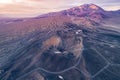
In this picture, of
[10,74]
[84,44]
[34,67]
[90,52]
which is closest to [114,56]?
[90,52]

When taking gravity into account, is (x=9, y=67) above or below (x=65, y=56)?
below

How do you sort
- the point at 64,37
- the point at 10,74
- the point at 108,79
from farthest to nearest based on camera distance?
the point at 64,37 < the point at 10,74 < the point at 108,79

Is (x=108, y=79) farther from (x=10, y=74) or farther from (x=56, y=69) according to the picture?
(x=10, y=74)

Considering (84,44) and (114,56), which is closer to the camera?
(114,56)

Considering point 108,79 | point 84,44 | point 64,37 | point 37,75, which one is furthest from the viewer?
point 64,37

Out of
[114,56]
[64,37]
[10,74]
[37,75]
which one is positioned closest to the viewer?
[37,75]

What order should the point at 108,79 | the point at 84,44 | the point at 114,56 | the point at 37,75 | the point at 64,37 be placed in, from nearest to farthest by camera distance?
1. the point at 108,79
2. the point at 37,75
3. the point at 114,56
4. the point at 84,44
5. the point at 64,37

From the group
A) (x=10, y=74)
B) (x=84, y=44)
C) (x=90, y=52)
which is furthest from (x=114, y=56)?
(x=10, y=74)

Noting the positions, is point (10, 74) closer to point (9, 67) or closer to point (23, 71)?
point (23, 71)

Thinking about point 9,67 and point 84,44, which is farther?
point 84,44
